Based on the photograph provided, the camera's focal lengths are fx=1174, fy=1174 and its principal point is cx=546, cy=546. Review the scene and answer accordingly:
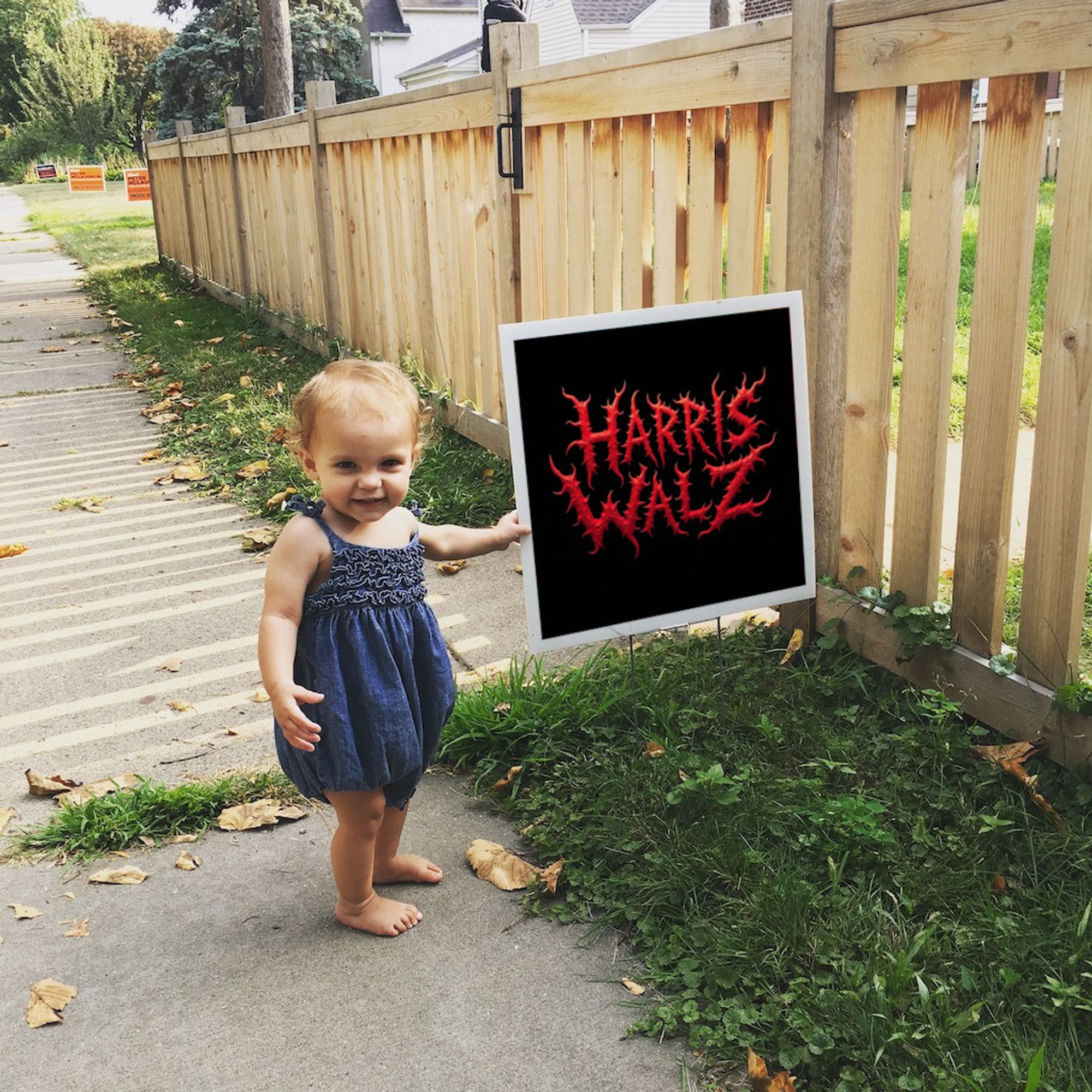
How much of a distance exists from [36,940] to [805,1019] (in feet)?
5.25

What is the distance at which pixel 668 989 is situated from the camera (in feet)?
7.40

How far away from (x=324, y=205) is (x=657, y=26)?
2865 centimetres

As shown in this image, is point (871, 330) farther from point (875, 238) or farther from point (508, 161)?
point (508, 161)

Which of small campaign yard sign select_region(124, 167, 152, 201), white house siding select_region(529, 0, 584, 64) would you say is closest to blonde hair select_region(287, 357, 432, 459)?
small campaign yard sign select_region(124, 167, 152, 201)

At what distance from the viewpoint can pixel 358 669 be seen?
2320mm

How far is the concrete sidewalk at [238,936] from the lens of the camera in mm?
2119

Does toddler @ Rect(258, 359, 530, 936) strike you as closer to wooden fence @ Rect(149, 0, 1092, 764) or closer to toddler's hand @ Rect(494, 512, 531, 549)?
toddler's hand @ Rect(494, 512, 531, 549)

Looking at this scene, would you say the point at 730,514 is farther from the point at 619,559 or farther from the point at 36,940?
the point at 36,940

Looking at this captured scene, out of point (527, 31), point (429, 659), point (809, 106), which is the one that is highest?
point (527, 31)

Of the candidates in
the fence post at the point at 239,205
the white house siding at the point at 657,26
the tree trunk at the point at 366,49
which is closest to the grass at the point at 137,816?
the fence post at the point at 239,205

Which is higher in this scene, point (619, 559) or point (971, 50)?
point (971, 50)

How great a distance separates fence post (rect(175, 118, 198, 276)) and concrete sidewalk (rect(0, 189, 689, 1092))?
9.41m

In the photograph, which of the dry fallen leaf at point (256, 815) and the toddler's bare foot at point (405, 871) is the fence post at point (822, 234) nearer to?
the toddler's bare foot at point (405, 871)

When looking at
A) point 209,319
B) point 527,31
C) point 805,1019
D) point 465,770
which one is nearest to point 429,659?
point 465,770
